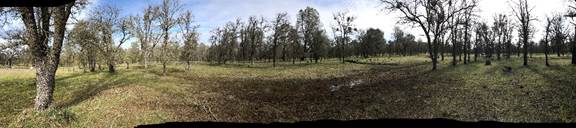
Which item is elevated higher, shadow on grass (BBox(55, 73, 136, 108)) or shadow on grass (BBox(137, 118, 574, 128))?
shadow on grass (BBox(137, 118, 574, 128))

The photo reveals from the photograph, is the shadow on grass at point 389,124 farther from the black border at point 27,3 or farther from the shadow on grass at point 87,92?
the shadow on grass at point 87,92

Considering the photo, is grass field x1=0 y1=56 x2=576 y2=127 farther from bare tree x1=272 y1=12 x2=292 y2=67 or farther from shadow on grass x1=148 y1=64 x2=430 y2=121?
bare tree x1=272 y1=12 x2=292 y2=67

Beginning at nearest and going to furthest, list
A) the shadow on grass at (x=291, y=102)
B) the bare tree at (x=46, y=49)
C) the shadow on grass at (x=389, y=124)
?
the shadow on grass at (x=389, y=124) → the bare tree at (x=46, y=49) → the shadow on grass at (x=291, y=102)

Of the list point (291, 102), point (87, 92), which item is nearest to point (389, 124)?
point (291, 102)

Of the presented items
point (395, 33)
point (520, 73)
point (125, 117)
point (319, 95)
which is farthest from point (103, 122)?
point (395, 33)

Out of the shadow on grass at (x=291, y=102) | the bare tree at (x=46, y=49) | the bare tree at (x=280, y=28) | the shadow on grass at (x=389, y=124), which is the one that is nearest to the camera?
the shadow on grass at (x=389, y=124)

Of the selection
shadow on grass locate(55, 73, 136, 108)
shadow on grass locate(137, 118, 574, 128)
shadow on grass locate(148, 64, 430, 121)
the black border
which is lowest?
shadow on grass locate(148, 64, 430, 121)

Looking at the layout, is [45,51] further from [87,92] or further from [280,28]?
[280,28]

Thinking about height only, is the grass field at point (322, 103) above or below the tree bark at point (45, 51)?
below

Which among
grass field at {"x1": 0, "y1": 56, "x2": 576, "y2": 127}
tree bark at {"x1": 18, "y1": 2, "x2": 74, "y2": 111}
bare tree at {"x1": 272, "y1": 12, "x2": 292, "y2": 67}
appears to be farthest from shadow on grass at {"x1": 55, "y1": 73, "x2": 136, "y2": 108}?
bare tree at {"x1": 272, "y1": 12, "x2": 292, "y2": 67}

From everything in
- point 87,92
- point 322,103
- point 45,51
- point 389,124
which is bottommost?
point 322,103

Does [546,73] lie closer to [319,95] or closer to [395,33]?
[319,95]

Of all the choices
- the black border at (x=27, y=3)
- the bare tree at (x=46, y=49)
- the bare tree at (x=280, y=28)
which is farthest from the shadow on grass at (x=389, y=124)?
the bare tree at (x=280, y=28)

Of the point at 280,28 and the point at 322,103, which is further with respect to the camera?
the point at 280,28
